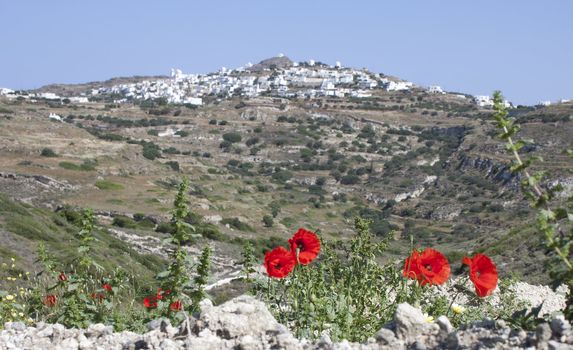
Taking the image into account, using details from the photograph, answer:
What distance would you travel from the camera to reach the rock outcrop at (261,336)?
3.02 m

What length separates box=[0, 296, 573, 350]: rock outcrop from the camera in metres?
3.02

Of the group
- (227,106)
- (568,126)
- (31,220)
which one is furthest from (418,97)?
(31,220)

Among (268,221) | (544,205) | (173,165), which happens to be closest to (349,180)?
(173,165)

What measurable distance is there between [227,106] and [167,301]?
398 feet

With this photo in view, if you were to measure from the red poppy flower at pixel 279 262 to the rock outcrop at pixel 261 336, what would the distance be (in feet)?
1.25

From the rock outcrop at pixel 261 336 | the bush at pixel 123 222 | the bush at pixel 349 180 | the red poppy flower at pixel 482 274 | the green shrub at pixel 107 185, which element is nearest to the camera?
the rock outcrop at pixel 261 336

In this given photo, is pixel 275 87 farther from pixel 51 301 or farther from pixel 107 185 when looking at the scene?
pixel 51 301

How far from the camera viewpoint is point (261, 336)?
3521 mm

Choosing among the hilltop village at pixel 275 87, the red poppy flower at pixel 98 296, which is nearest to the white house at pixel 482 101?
the hilltop village at pixel 275 87

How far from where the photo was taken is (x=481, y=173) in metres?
73.4

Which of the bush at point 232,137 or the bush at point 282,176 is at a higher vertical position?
the bush at point 232,137

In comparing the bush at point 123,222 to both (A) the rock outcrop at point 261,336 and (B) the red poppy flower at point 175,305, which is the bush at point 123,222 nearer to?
(B) the red poppy flower at point 175,305

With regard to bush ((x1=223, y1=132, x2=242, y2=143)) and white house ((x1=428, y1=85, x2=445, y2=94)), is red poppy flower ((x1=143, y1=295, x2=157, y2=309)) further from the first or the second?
white house ((x1=428, y1=85, x2=445, y2=94))

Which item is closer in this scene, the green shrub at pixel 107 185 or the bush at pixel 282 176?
the green shrub at pixel 107 185
